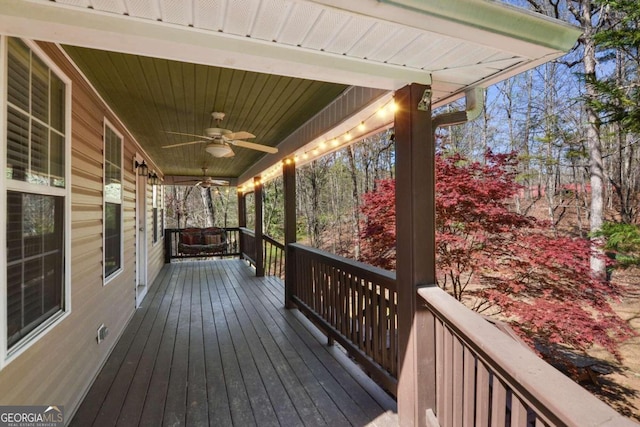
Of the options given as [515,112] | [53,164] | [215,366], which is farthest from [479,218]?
[515,112]

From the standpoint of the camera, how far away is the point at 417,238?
1.87 m

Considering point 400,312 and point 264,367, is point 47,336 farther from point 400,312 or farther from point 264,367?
point 400,312

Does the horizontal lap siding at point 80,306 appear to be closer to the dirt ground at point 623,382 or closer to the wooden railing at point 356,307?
the wooden railing at point 356,307

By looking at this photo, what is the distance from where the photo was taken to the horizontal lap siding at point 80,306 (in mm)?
1715

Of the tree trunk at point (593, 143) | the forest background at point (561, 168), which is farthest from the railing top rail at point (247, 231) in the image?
the tree trunk at point (593, 143)

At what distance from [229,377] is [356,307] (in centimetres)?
126

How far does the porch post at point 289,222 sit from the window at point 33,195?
2.76 meters

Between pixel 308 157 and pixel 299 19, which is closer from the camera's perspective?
pixel 299 19

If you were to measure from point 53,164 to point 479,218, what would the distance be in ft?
14.0

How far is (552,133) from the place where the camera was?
9.98 m

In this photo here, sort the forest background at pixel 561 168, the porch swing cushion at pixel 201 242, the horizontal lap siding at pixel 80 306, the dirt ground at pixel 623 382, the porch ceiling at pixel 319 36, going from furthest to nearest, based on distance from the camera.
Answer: the porch swing cushion at pixel 201 242 → the forest background at pixel 561 168 → the dirt ground at pixel 623 382 → the horizontal lap siding at pixel 80 306 → the porch ceiling at pixel 319 36

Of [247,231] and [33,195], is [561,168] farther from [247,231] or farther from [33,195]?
[33,195]

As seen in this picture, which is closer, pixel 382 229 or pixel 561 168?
pixel 382 229

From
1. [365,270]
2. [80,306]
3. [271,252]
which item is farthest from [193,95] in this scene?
[271,252]
